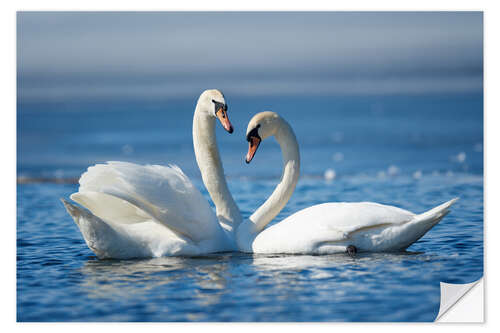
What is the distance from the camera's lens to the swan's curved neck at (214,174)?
303 inches

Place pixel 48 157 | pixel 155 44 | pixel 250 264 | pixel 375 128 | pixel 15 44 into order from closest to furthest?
pixel 250 264, pixel 15 44, pixel 155 44, pixel 48 157, pixel 375 128

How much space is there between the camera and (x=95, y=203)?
289 inches

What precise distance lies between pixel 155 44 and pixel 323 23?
5.29ft

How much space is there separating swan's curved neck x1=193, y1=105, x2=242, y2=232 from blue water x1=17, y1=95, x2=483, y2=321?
0.50 m

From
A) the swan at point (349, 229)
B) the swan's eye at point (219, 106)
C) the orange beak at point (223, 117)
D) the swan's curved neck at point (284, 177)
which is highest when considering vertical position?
the swan's eye at point (219, 106)

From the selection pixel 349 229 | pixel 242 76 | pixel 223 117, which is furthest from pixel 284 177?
pixel 242 76

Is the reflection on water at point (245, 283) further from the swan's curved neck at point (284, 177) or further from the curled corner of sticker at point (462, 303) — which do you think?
the swan's curved neck at point (284, 177)

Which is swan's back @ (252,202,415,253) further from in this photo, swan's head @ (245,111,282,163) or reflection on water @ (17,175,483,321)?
swan's head @ (245,111,282,163)

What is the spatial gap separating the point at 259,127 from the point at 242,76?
103 cm

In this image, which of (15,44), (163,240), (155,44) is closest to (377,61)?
(155,44)

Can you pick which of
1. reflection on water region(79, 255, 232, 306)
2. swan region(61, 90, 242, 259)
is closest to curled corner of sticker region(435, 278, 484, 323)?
reflection on water region(79, 255, 232, 306)

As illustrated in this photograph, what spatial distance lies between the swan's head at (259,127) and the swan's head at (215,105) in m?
0.27

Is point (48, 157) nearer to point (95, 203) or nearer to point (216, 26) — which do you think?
point (95, 203)

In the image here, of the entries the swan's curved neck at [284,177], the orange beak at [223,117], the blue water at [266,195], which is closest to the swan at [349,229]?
the blue water at [266,195]
